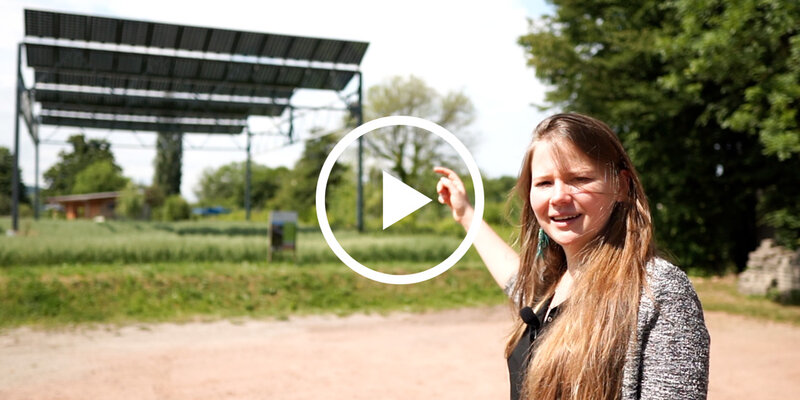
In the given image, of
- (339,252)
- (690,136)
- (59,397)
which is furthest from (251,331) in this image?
(690,136)

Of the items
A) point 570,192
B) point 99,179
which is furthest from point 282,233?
point 99,179

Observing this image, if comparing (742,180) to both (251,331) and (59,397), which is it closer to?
(251,331)

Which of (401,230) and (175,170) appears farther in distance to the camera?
(175,170)

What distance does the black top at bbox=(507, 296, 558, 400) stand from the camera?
5.97 ft

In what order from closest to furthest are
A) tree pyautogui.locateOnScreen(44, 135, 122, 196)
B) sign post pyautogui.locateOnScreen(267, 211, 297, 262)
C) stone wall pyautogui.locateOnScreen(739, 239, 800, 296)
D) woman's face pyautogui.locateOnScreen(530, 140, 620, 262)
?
woman's face pyautogui.locateOnScreen(530, 140, 620, 262) → stone wall pyautogui.locateOnScreen(739, 239, 800, 296) → sign post pyautogui.locateOnScreen(267, 211, 297, 262) → tree pyautogui.locateOnScreen(44, 135, 122, 196)

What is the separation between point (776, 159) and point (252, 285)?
14.2 m

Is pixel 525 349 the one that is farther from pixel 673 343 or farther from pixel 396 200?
pixel 396 200

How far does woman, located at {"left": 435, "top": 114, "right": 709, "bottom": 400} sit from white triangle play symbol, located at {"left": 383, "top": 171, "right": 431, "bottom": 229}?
0.59 metres

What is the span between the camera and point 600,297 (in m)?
1.61

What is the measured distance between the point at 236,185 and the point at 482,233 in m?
79.0

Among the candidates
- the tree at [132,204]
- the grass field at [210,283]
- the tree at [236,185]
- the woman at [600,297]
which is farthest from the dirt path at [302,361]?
the tree at [236,185]

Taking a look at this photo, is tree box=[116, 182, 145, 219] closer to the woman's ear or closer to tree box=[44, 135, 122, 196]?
tree box=[44, 135, 122, 196]

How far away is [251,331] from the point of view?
33.9 ft

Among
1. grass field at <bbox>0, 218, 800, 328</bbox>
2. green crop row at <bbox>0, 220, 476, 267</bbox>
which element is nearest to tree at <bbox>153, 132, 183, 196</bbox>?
green crop row at <bbox>0, 220, 476, 267</bbox>
